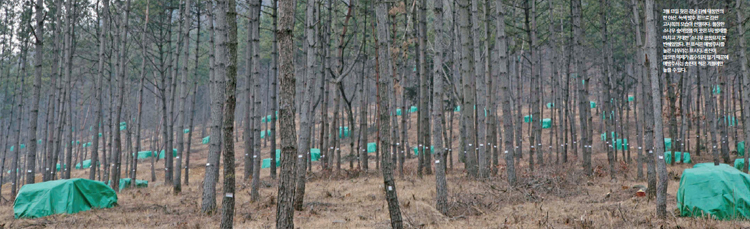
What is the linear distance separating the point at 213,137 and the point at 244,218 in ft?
5.41

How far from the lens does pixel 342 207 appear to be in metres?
9.11

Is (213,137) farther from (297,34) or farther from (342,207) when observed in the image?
(297,34)

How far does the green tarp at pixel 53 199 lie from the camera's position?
9.20m

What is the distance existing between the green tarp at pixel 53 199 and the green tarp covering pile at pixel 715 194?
10.9 meters

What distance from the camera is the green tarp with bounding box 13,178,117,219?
920cm

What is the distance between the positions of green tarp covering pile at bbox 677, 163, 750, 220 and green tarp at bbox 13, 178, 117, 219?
10.9 metres

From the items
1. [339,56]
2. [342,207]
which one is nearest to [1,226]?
[342,207]

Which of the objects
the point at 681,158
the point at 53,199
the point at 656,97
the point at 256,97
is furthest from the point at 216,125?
the point at 681,158

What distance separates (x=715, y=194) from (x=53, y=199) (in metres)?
11.5

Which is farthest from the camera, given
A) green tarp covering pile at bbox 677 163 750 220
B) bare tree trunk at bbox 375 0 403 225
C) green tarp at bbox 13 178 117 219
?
green tarp at bbox 13 178 117 219

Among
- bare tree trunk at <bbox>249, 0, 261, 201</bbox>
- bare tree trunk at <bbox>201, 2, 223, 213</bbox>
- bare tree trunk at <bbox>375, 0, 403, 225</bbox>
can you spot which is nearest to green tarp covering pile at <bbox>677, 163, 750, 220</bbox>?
bare tree trunk at <bbox>375, 0, 403, 225</bbox>

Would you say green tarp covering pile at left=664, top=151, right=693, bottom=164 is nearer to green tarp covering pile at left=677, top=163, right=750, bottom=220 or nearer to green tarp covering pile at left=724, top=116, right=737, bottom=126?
green tarp covering pile at left=724, top=116, right=737, bottom=126

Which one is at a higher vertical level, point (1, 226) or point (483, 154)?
point (483, 154)

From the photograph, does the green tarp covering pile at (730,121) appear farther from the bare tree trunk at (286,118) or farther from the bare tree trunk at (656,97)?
the bare tree trunk at (286,118)
